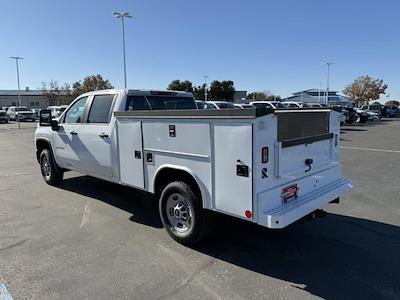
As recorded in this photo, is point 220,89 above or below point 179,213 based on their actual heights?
above

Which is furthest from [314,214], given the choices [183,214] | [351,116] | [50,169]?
[351,116]

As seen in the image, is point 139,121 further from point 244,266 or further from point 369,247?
point 369,247

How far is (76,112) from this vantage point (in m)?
6.72

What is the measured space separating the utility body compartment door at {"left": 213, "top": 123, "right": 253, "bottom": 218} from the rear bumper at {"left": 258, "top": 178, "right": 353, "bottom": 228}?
9.2 inches

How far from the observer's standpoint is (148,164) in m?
4.88

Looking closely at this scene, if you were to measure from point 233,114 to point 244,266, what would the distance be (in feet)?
5.71

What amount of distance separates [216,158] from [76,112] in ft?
12.6

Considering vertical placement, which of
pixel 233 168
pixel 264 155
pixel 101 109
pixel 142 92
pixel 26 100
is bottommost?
pixel 233 168

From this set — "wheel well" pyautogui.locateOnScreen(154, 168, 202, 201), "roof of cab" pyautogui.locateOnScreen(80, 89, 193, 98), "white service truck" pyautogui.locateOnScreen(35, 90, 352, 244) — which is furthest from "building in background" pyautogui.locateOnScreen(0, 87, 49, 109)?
"wheel well" pyautogui.locateOnScreen(154, 168, 202, 201)

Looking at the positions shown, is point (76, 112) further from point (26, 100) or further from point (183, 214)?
point (26, 100)

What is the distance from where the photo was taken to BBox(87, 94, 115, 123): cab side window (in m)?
5.79

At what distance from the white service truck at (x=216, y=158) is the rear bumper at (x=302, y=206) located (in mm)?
10

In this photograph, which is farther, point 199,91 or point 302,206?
point 199,91

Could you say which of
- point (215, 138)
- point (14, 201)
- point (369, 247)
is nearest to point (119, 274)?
point (215, 138)
